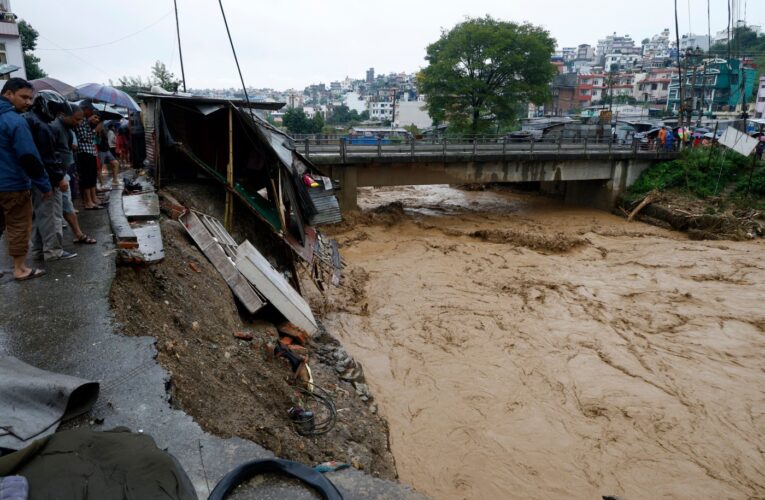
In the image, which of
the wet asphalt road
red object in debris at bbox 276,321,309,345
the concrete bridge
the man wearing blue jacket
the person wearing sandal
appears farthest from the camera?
the concrete bridge

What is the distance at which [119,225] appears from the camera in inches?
253

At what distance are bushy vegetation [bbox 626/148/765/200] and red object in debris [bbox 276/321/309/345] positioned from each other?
1948 centimetres

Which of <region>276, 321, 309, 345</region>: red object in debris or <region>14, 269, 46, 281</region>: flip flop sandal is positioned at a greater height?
<region>14, 269, 46, 281</region>: flip flop sandal

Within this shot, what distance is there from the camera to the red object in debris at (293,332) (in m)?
6.90

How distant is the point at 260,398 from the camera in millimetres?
4348

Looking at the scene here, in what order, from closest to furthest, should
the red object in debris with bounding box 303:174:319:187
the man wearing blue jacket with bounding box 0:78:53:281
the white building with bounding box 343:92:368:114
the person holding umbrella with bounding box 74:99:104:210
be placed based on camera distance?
the man wearing blue jacket with bounding box 0:78:53:281 → the person holding umbrella with bounding box 74:99:104:210 → the red object in debris with bounding box 303:174:319:187 → the white building with bounding box 343:92:368:114

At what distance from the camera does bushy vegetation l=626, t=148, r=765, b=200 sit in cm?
2005

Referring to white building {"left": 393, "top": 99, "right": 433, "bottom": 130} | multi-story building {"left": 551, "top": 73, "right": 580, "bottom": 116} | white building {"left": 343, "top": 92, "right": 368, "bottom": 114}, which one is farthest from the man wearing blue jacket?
white building {"left": 343, "top": 92, "right": 368, "bottom": 114}

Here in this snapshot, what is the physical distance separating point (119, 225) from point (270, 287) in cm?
225

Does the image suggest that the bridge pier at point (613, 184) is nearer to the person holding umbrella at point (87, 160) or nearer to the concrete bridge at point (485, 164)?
the concrete bridge at point (485, 164)

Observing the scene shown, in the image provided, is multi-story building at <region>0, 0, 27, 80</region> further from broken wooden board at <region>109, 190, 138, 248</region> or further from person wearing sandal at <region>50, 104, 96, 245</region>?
person wearing sandal at <region>50, 104, 96, 245</region>

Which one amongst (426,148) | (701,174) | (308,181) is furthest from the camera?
(701,174)

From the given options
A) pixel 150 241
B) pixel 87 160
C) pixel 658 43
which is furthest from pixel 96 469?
pixel 658 43

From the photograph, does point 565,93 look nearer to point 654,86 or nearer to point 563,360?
point 654,86
